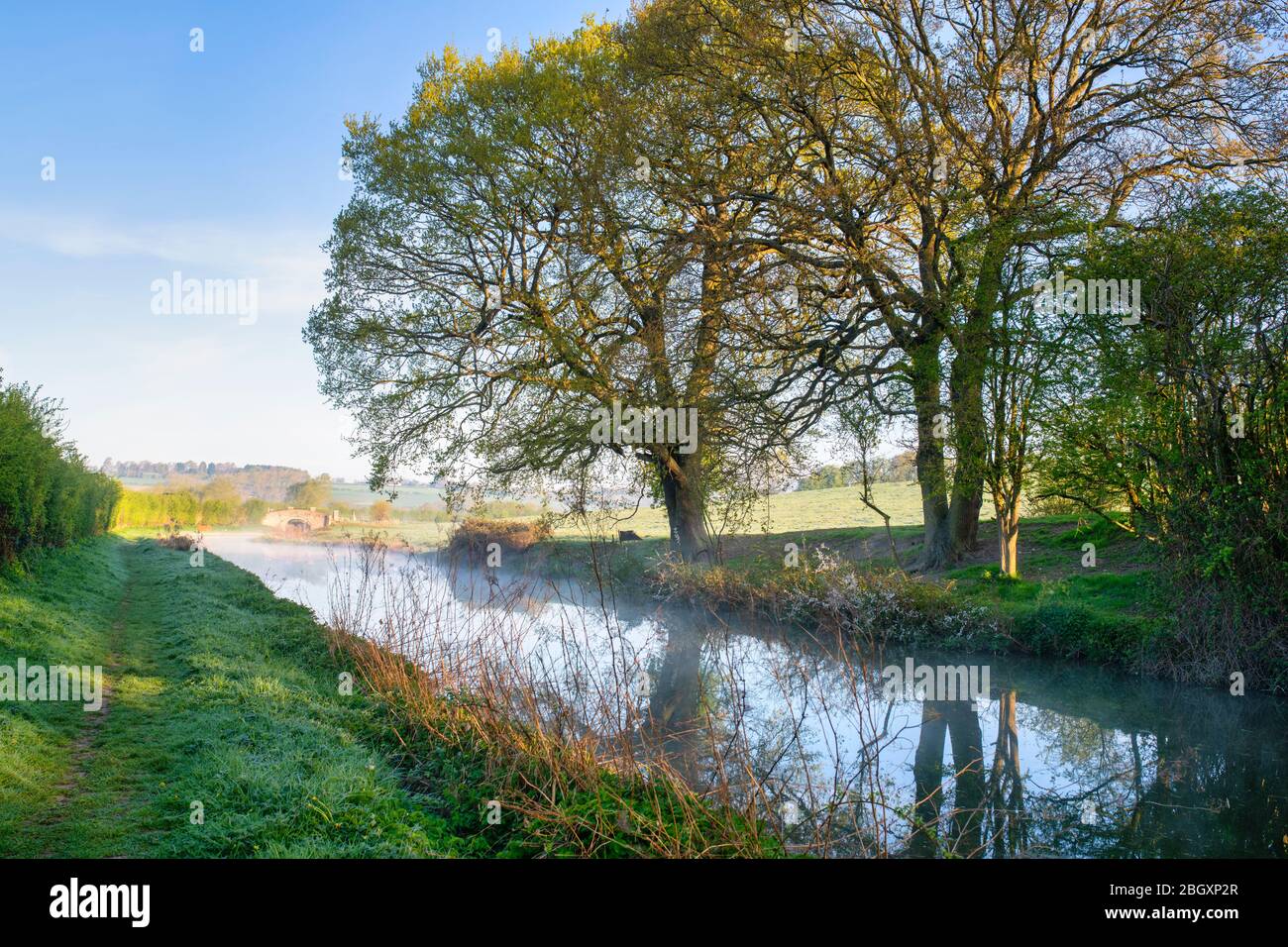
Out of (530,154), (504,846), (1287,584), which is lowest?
(504,846)

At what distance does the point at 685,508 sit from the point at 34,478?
13385 millimetres

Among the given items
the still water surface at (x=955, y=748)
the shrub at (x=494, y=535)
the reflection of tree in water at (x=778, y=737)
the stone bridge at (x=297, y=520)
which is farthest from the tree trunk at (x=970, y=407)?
the stone bridge at (x=297, y=520)

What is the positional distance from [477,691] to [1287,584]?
351 inches

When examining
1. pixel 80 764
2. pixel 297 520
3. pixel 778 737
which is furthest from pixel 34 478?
pixel 297 520

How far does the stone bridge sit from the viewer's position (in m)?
34.0

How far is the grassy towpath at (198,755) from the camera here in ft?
16.4

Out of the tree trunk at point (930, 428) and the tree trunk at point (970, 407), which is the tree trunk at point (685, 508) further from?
the tree trunk at point (970, 407)

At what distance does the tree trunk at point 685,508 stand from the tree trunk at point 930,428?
15.8ft

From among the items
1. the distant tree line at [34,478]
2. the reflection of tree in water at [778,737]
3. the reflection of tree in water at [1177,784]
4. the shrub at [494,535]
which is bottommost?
the reflection of tree in water at [1177,784]

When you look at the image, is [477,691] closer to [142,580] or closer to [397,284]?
[397,284]
